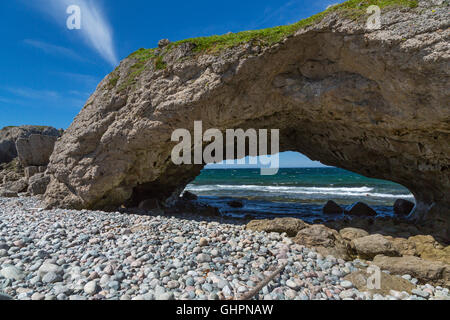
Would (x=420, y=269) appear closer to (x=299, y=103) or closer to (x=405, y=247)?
(x=405, y=247)

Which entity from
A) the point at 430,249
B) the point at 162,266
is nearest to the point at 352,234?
the point at 430,249

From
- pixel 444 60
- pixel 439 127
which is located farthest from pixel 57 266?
pixel 439 127

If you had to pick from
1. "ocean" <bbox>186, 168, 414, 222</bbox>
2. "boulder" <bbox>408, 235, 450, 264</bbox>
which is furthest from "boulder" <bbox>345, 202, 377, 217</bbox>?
"boulder" <bbox>408, 235, 450, 264</bbox>

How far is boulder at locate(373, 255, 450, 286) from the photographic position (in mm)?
4906

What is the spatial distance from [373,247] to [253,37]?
7584mm

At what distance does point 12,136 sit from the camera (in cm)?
2273

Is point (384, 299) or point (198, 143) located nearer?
point (384, 299)

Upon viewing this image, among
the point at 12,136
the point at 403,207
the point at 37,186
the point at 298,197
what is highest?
the point at 12,136

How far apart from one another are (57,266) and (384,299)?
242 inches

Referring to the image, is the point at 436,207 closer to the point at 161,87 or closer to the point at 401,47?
the point at 401,47

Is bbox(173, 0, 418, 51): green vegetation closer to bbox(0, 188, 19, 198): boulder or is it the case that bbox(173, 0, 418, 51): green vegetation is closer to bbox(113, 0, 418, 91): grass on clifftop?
bbox(113, 0, 418, 91): grass on clifftop

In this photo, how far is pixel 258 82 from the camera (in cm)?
848

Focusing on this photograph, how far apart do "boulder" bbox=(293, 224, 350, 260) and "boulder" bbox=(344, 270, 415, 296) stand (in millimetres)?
963
